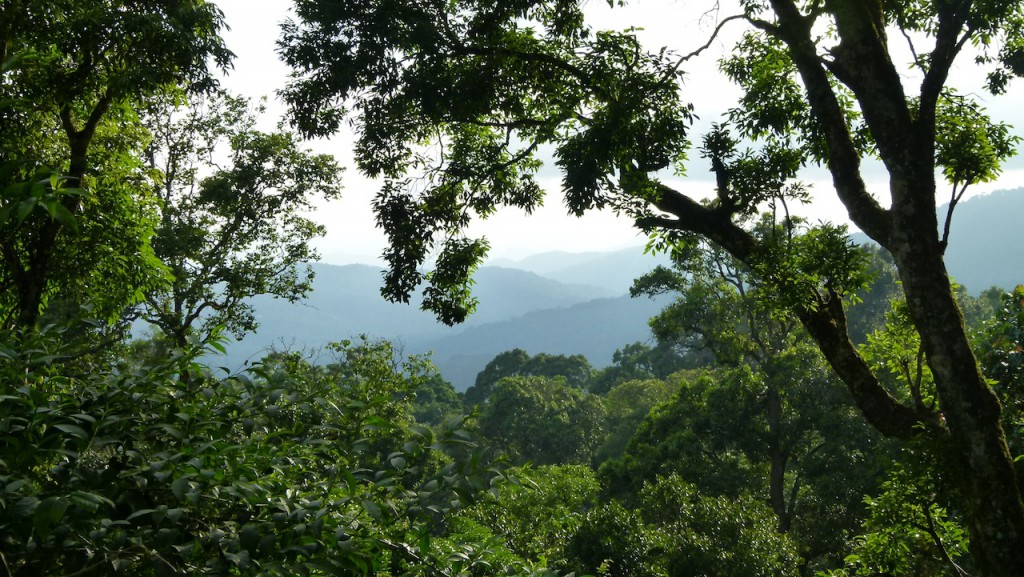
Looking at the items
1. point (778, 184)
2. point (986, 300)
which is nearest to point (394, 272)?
point (778, 184)

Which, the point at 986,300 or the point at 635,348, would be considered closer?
the point at 635,348

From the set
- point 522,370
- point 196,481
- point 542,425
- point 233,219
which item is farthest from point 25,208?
point 522,370

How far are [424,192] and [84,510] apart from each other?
304 inches

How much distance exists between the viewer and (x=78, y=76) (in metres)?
9.23

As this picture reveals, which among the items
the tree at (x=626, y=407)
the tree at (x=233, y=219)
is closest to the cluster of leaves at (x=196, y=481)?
the tree at (x=233, y=219)

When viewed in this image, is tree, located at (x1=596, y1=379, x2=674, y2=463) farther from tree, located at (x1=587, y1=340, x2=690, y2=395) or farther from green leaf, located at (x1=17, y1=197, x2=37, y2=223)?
green leaf, located at (x1=17, y1=197, x2=37, y2=223)

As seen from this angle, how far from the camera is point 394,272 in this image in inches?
356

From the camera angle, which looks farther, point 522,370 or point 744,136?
point 522,370

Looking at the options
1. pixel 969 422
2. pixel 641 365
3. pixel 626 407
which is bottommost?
pixel 969 422

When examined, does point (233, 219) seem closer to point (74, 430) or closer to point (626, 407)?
point (74, 430)

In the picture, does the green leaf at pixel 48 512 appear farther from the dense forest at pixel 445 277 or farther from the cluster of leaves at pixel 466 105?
the cluster of leaves at pixel 466 105

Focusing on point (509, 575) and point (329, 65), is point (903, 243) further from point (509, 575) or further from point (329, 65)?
point (329, 65)

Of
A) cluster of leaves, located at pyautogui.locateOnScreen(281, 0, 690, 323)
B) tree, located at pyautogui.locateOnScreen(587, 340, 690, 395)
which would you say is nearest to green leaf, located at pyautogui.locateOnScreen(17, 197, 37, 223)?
cluster of leaves, located at pyautogui.locateOnScreen(281, 0, 690, 323)

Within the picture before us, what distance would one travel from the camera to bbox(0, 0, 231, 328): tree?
27.3ft
